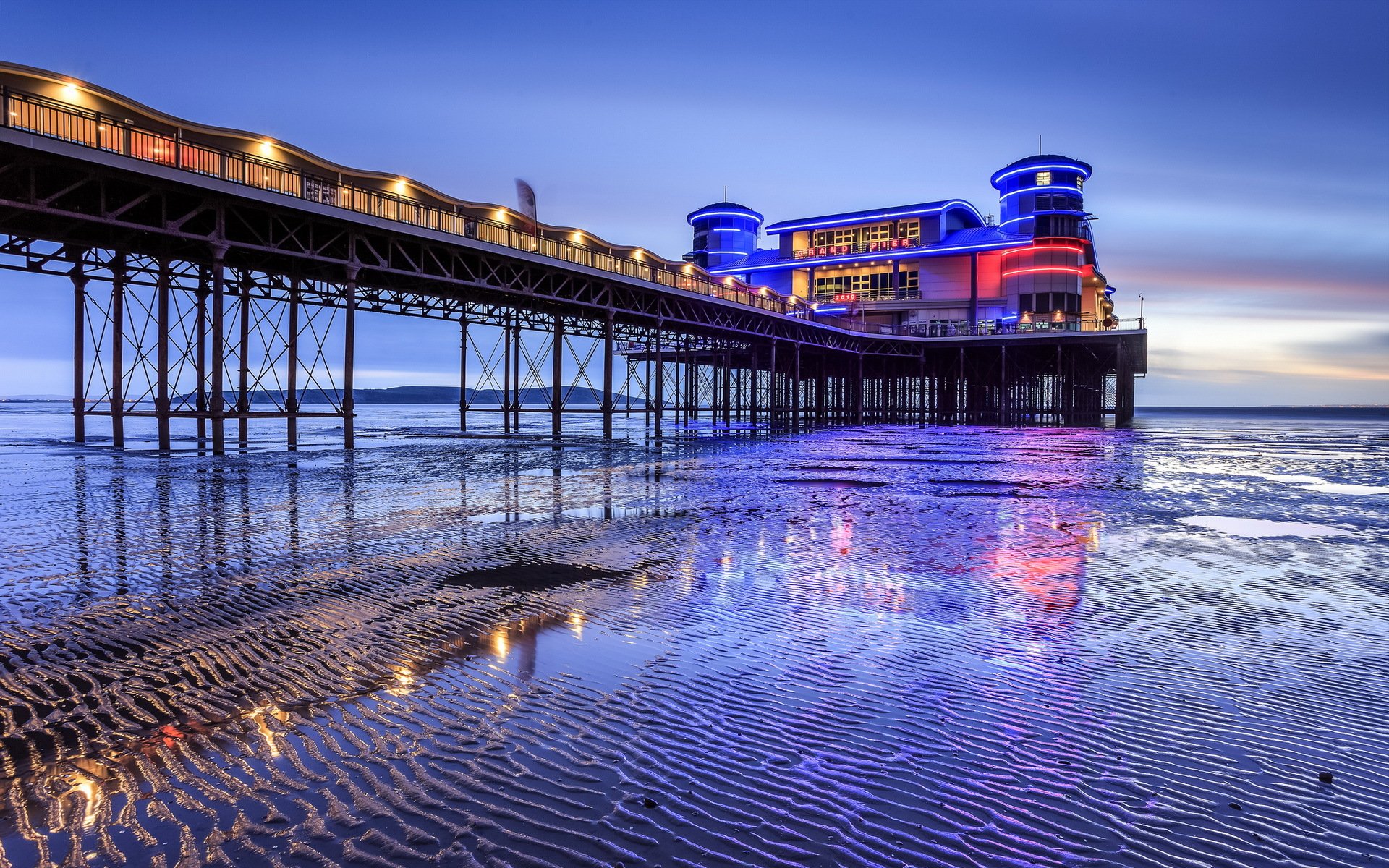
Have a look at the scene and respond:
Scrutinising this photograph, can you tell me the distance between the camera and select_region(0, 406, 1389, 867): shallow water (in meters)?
3.09

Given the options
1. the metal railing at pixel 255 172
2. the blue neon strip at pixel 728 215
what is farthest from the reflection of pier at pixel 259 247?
the blue neon strip at pixel 728 215

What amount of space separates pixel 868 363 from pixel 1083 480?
190ft

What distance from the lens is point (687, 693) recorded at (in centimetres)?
468

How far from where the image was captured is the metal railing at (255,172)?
58.7 feet

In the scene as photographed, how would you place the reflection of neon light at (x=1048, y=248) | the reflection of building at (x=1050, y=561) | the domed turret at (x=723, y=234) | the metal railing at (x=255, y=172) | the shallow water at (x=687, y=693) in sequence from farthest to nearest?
1. the domed turret at (x=723, y=234)
2. the reflection of neon light at (x=1048, y=248)
3. the metal railing at (x=255, y=172)
4. the reflection of building at (x=1050, y=561)
5. the shallow water at (x=687, y=693)

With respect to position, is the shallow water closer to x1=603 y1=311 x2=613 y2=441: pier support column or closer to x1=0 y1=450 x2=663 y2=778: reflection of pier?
x1=0 y1=450 x2=663 y2=778: reflection of pier

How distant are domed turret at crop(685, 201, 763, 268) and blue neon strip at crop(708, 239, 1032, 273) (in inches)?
75.5

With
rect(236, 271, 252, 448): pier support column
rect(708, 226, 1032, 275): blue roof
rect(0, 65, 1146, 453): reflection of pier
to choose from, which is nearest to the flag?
rect(0, 65, 1146, 453): reflection of pier

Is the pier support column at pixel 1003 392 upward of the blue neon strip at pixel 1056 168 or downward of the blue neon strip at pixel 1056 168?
downward

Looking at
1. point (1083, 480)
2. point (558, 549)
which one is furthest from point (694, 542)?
point (1083, 480)

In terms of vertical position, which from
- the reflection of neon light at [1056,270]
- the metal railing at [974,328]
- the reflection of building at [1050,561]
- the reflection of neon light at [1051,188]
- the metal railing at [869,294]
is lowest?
the reflection of building at [1050,561]

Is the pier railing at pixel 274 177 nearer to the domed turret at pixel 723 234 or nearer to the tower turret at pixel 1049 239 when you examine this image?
the tower turret at pixel 1049 239

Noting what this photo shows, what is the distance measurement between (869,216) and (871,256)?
159 inches

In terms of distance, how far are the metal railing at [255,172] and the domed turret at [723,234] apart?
49430 millimetres
